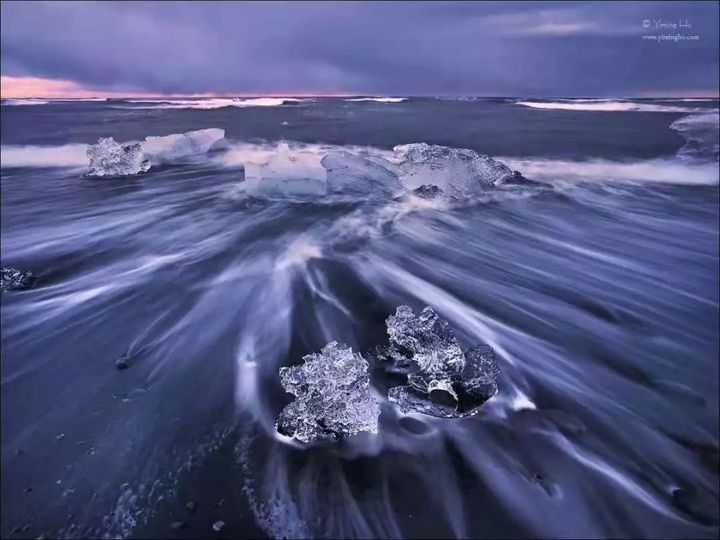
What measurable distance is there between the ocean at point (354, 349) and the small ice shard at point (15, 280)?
0.12m

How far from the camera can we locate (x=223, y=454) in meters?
2.94

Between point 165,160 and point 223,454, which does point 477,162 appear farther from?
point 165,160

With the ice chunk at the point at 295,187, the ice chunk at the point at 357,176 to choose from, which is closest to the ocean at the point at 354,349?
the ice chunk at the point at 295,187

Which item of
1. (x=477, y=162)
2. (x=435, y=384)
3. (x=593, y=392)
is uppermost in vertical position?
(x=477, y=162)

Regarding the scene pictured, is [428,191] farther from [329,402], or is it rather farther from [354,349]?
[329,402]

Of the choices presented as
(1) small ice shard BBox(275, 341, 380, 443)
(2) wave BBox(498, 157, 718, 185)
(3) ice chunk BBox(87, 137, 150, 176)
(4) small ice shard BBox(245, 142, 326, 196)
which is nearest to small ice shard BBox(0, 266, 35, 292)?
(1) small ice shard BBox(275, 341, 380, 443)

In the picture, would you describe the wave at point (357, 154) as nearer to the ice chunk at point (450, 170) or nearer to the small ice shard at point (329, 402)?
→ the ice chunk at point (450, 170)

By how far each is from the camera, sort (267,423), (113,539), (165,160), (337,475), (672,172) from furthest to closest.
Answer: (165,160) → (672,172) → (267,423) → (337,475) → (113,539)

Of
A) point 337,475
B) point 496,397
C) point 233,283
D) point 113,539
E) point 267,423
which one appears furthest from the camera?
point 233,283

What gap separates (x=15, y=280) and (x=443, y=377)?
4.98 metres

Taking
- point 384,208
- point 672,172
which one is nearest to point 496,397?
point 384,208

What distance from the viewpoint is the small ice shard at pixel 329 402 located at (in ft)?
9.77

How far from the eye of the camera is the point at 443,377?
336 centimetres

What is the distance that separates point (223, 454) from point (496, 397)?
2040mm
